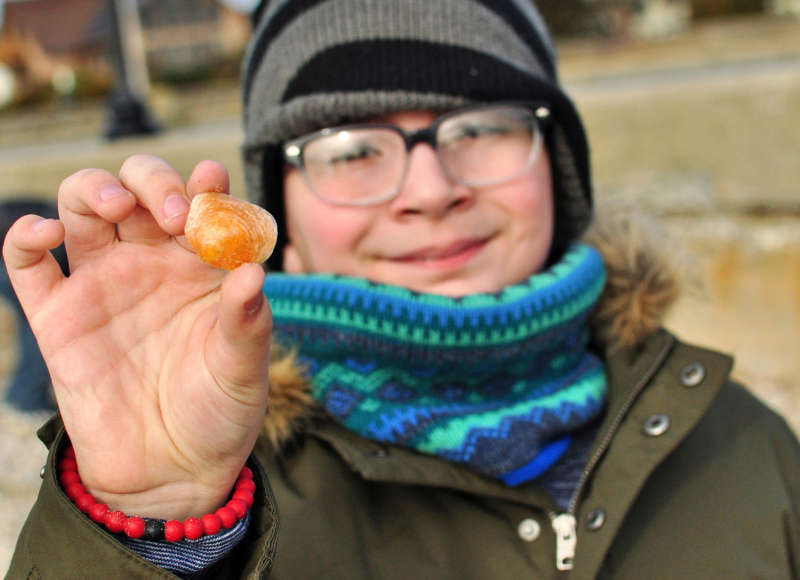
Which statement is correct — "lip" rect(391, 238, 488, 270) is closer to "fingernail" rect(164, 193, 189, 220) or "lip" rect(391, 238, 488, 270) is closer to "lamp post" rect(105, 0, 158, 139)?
"fingernail" rect(164, 193, 189, 220)

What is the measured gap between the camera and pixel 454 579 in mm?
1187

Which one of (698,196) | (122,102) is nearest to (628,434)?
(698,196)

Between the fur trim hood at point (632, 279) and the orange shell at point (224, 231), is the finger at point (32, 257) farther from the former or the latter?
the fur trim hood at point (632, 279)

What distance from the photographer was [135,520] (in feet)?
2.68

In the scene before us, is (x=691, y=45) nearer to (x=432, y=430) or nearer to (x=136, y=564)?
(x=432, y=430)

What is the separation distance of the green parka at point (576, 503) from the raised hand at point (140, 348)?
0.28m

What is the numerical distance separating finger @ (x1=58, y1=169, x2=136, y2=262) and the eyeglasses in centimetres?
60

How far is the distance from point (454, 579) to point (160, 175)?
0.79 metres

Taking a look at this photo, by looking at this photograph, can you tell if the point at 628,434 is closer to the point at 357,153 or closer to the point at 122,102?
the point at 357,153

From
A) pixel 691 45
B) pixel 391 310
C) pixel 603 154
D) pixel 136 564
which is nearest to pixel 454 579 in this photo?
pixel 391 310

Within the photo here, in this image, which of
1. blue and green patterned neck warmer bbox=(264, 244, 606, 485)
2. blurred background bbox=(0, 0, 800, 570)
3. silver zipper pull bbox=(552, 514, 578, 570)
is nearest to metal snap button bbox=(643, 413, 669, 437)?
blue and green patterned neck warmer bbox=(264, 244, 606, 485)

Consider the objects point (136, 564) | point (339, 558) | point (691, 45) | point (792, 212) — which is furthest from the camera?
point (691, 45)

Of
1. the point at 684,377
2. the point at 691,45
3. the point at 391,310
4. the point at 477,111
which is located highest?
the point at 477,111

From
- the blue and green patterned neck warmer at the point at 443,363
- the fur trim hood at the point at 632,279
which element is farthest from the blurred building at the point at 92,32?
the blue and green patterned neck warmer at the point at 443,363
